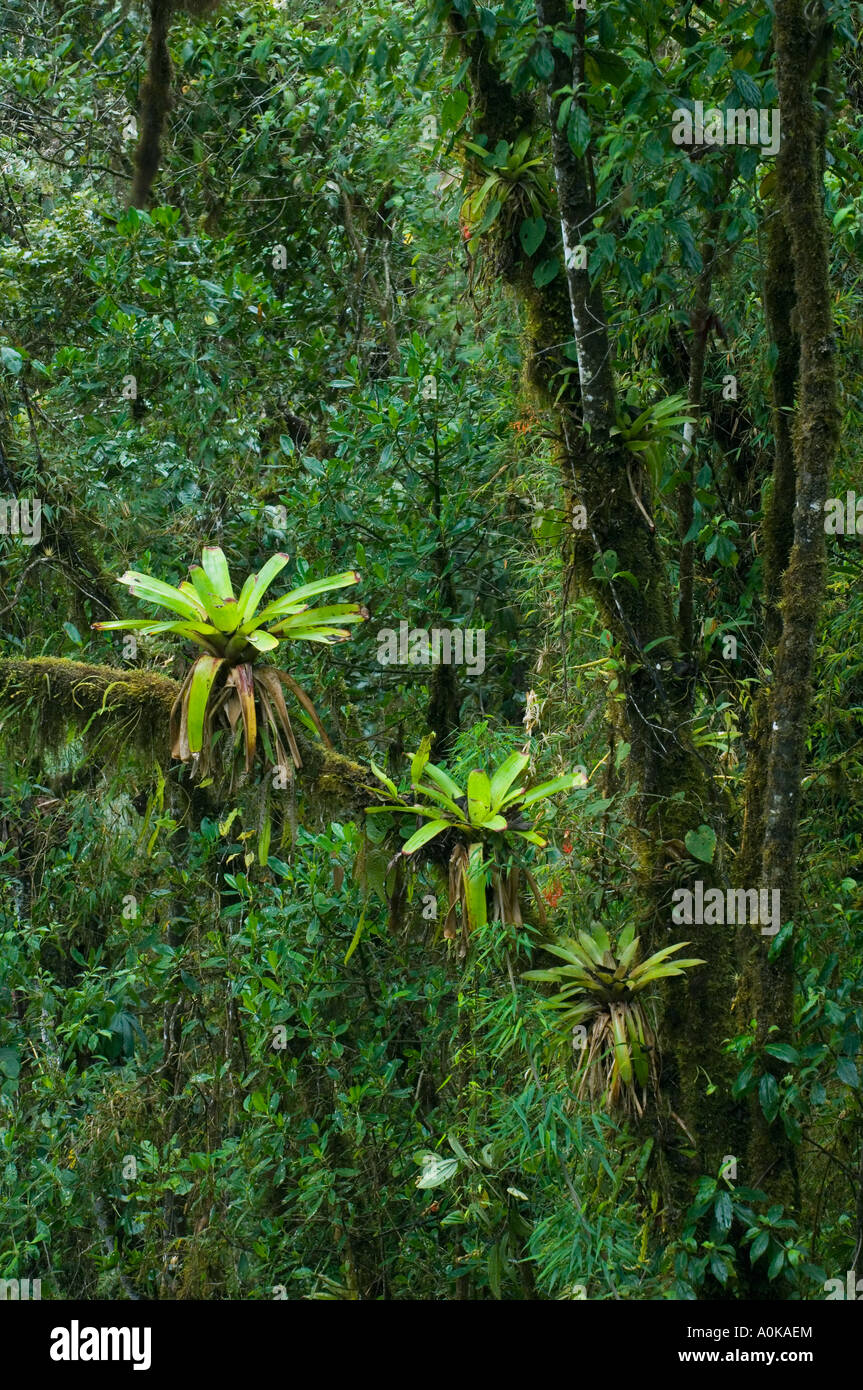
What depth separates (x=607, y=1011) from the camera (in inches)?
110

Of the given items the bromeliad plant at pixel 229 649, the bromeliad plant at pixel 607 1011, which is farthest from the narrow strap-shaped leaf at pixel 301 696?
the bromeliad plant at pixel 607 1011

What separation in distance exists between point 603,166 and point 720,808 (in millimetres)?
1645

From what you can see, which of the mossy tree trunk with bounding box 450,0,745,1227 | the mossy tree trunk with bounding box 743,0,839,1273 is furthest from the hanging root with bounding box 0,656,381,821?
the mossy tree trunk with bounding box 743,0,839,1273

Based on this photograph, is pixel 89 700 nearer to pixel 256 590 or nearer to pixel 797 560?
pixel 256 590

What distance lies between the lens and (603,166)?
111 inches

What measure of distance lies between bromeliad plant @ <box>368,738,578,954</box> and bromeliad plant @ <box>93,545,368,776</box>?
0.32 m

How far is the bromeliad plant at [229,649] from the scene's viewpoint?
2.54 meters

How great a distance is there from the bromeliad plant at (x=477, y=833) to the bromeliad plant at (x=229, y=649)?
32 cm

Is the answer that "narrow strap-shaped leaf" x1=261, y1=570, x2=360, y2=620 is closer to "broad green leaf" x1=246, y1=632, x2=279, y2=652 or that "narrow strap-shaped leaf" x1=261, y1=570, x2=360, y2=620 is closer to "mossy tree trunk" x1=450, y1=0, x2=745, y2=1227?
"broad green leaf" x1=246, y1=632, x2=279, y2=652

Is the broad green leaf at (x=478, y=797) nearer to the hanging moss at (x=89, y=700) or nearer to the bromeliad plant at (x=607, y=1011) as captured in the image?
the bromeliad plant at (x=607, y=1011)

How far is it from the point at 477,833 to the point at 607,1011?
0.55 m

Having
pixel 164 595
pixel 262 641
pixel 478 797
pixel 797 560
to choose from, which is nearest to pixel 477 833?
pixel 478 797

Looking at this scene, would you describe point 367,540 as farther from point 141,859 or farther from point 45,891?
point 45,891
